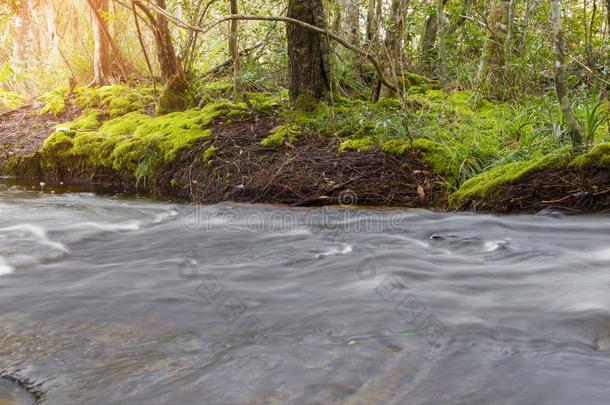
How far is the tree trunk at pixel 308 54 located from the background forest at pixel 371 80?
13 millimetres

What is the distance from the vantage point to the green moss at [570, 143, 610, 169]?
4.23m

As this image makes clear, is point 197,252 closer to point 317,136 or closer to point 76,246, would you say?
point 76,246

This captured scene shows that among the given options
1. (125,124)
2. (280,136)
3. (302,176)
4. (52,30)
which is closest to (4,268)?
(302,176)

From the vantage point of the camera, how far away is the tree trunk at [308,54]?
6508mm

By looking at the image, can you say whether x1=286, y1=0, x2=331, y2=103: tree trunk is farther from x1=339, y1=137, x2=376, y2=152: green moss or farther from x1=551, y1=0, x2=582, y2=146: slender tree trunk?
x1=551, y1=0, x2=582, y2=146: slender tree trunk

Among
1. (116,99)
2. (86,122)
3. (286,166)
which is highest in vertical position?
(116,99)

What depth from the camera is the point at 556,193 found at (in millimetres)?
4500

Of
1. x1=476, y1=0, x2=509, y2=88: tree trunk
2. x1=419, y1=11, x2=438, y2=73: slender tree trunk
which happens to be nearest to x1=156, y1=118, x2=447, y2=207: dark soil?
x1=476, y1=0, x2=509, y2=88: tree trunk

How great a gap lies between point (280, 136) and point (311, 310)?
12.2 feet

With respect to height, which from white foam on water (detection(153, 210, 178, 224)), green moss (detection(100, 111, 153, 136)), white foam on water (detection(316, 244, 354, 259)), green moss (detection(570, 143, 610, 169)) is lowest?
white foam on water (detection(316, 244, 354, 259))

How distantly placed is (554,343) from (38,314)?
2.47 m

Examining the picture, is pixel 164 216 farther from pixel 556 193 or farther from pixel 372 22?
pixel 372 22

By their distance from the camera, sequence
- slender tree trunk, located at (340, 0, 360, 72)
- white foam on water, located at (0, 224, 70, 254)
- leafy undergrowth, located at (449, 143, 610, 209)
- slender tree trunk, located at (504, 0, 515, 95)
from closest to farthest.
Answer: white foam on water, located at (0, 224, 70, 254)
leafy undergrowth, located at (449, 143, 610, 209)
slender tree trunk, located at (504, 0, 515, 95)
slender tree trunk, located at (340, 0, 360, 72)

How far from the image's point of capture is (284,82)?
867cm
